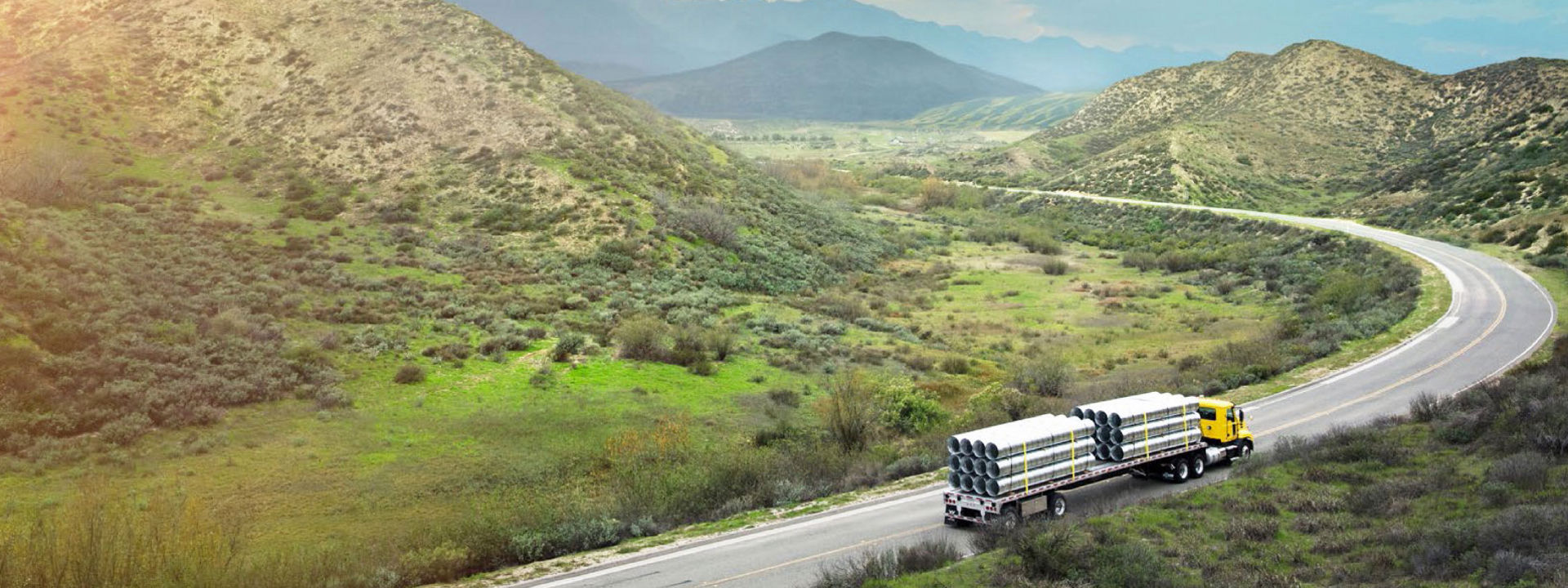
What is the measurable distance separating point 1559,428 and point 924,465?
1437cm

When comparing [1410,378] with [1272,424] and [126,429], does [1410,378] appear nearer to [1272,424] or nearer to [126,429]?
[1272,424]

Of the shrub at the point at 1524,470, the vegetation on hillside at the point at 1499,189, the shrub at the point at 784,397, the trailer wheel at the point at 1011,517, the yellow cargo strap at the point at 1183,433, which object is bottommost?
the shrub at the point at 784,397

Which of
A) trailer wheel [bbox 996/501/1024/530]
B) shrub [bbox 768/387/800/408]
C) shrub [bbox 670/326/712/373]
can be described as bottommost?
shrub [bbox 768/387/800/408]

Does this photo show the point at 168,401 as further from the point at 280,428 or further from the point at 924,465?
the point at 924,465

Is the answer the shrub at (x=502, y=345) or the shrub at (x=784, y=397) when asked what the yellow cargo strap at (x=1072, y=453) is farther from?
A: the shrub at (x=502, y=345)

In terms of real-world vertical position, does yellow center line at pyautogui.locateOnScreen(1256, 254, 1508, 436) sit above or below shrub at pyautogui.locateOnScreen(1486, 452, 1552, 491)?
below

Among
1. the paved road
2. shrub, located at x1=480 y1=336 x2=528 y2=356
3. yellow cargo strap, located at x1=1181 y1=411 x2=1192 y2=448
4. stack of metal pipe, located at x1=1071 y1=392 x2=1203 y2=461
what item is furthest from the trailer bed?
shrub, located at x1=480 y1=336 x2=528 y2=356

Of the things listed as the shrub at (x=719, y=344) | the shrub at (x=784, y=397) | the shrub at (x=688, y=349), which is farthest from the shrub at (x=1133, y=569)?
the shrub at (x=719, y=344)

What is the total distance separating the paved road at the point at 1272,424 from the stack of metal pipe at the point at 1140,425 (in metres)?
1.13

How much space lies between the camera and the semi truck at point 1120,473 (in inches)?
739

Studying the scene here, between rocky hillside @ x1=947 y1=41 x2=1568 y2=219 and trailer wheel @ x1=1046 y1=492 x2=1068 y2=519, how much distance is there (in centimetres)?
8929

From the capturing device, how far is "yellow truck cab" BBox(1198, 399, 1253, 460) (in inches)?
930

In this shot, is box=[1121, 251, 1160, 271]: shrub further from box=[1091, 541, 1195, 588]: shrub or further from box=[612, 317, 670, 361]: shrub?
box=[1091, 541, 1195, 588]: shrub

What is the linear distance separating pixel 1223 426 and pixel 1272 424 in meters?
5.88
